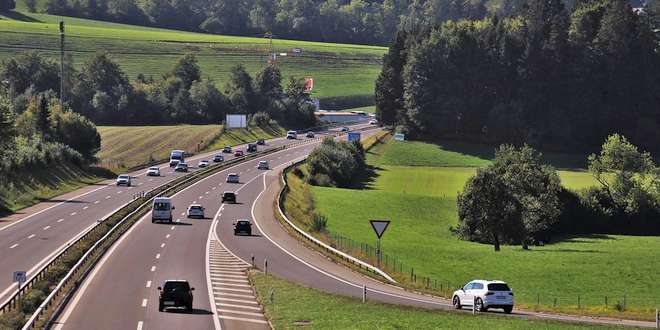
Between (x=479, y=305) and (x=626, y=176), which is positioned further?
(x=626, y=176)

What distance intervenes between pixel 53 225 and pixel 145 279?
1076 inches

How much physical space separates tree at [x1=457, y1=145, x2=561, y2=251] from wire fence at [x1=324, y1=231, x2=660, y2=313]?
752 inches

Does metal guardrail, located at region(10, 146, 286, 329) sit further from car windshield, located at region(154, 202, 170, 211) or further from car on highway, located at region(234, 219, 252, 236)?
car on highway, located at region(234, 219, 252, 236)

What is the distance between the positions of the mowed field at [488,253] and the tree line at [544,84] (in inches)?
1247

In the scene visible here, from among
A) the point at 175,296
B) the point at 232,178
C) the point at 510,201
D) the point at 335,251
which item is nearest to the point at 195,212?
the point at 335,251

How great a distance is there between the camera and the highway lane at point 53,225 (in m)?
56.6

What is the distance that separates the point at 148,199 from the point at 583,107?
102 m

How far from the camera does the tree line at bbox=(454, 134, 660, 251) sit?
9112 cm

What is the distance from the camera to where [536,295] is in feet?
207

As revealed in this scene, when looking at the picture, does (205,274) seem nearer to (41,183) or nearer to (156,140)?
(41,183)

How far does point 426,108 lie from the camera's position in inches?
6949

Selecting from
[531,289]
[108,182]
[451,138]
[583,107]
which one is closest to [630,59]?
[583,107]

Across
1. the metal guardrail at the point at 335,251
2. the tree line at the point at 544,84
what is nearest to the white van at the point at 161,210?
the metal guardrail at the point at 335,251

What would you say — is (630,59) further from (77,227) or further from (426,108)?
(77,227)
